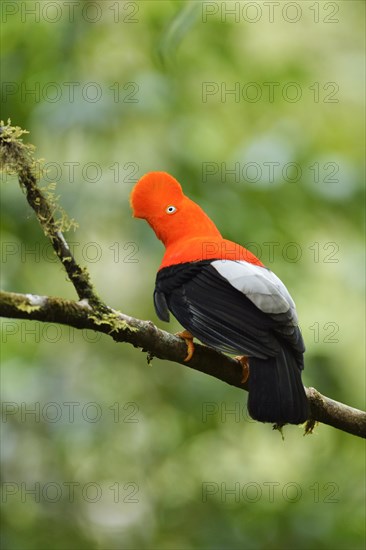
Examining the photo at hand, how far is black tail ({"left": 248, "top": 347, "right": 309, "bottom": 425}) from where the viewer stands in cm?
229

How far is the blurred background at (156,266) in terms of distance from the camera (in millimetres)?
3430

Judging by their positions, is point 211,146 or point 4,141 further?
point 211,146

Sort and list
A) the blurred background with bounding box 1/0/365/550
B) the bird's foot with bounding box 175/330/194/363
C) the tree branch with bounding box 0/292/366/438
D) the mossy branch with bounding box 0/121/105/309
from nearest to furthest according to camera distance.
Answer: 1. the tree branch with bounding box 0/292/366/438
2. the mossy branch with bounding box 0/121/105/309
3. the bird's foot with bounding box 175/330/194/363
4. the blurred background with bounding box 1/0/365/550

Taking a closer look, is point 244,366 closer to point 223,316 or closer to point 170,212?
point 223,316

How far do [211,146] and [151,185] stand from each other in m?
1.16

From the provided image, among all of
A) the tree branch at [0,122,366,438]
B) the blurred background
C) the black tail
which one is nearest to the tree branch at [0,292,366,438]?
the tree branch at [0,122,366,438]

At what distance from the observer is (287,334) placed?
94.5 inches

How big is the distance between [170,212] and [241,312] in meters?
0.68

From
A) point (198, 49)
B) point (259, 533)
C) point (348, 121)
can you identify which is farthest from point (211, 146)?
point (259, 533)

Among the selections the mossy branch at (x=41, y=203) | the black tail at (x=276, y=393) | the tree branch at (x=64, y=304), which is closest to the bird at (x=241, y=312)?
the black tail at (x=276, y=393)

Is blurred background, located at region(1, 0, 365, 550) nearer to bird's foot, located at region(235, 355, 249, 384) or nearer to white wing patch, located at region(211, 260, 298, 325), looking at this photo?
white wing patch, located at region(211, 260, 298, 325)

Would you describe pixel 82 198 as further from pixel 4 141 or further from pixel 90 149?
pixel 4 141

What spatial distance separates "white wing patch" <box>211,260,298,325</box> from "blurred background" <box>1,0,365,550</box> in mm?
860

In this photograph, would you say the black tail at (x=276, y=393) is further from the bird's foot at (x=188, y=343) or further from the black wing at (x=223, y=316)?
the bird's foot at (x=188, y=343)
